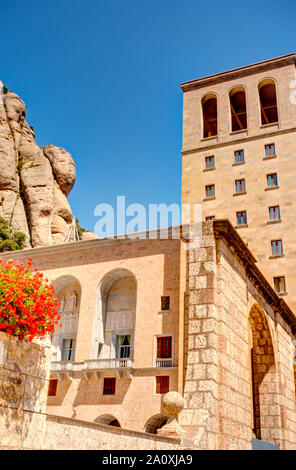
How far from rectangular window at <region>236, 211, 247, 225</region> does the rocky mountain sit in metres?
25.9

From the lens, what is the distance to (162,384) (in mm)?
20484

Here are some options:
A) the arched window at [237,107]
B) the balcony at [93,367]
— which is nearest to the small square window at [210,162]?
the arched window at [237,107]

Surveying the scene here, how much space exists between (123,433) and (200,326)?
5.57 m

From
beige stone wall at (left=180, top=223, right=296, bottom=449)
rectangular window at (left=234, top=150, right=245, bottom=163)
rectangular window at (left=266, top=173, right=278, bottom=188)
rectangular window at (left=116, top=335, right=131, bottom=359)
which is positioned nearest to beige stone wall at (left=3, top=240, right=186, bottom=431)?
rectangular window at (left=116, top=335, right=131, bottom=359)

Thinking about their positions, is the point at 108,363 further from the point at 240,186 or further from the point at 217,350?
the point at 240,186

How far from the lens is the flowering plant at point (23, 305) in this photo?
7332 mm

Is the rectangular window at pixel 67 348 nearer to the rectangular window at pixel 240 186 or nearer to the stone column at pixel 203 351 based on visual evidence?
the stone column at pixel 203 351

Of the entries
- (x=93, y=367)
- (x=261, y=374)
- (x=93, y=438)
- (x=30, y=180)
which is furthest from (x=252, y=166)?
(x=93, y=438)

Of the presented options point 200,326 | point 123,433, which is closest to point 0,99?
point 200,326

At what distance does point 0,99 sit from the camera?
6069 cm

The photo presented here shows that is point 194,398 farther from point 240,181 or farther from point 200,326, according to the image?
point 240,181

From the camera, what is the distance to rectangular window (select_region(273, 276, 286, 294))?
32875mm

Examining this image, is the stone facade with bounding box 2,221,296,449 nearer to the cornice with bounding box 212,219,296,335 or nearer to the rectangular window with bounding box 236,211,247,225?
the cornice with bounding box 212,219,296,335
